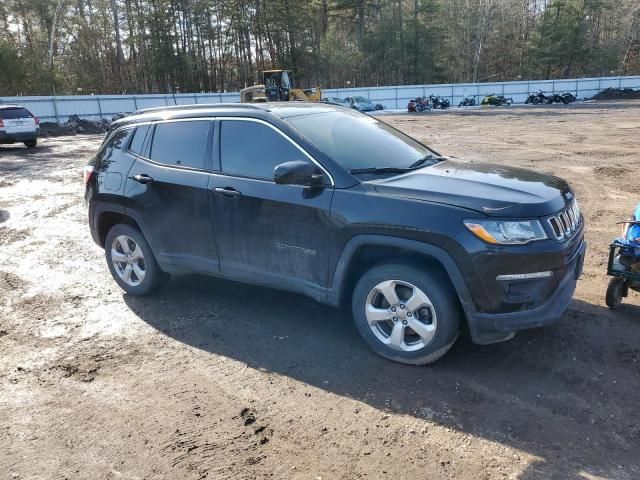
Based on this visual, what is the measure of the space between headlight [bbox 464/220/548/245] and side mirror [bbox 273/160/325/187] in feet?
3.72

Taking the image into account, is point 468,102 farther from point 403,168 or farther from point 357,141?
point 403,168

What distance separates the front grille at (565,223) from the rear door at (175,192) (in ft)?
8.79

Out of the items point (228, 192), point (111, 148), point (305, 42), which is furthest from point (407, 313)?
point (305, 42)

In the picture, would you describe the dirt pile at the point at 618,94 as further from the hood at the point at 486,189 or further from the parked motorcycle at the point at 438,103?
the hood at the point at 486,189

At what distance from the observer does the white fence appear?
1201 inches

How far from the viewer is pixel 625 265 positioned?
4.43 m

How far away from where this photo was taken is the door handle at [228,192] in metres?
4.26

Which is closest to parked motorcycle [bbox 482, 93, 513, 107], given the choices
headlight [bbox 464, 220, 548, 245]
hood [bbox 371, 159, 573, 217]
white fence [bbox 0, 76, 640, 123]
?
white fence [bbox 0, 76, 640, 123]

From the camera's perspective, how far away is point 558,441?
2.96 meters

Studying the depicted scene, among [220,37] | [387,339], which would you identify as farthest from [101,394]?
[220,37]

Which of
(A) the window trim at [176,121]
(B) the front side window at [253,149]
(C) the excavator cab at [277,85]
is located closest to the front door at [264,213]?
(B) the front side window at [253,149]

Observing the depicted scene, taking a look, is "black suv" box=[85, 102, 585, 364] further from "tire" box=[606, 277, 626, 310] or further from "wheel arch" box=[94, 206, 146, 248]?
"tire" box=[606, 277, 626, 310]

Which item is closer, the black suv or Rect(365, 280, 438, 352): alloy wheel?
the black suv

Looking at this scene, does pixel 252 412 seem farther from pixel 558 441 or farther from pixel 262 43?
pixel 262 43
